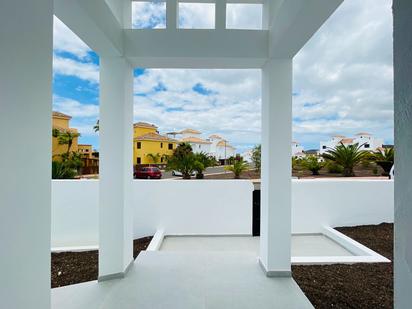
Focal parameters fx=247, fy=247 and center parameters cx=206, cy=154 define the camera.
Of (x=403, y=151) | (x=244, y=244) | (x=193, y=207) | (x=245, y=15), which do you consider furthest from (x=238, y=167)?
(x=403, y=151)

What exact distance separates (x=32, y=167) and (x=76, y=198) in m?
4.57

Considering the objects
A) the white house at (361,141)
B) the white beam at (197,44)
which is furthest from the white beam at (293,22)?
the white house at (361,141)

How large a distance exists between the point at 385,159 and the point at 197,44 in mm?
8159

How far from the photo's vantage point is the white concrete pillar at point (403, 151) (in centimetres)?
96

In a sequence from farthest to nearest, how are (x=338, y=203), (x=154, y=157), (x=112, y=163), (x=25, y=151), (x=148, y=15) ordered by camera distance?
(x=154, y=157)
(x=338, y=203)
(x=148, y=15)
(x=112, y=163)
(x=25, y=151)

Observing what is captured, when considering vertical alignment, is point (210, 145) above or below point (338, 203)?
above

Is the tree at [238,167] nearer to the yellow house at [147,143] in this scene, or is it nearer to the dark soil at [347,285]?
the dark soil at [347,285]

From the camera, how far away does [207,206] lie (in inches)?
234

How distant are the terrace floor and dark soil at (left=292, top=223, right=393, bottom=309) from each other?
366 mm

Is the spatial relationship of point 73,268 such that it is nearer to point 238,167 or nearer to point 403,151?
point 403,151

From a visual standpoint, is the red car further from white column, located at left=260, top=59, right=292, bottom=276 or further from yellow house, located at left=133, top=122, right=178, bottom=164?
white column, located at left=260, top=59, right=292, bottom=276

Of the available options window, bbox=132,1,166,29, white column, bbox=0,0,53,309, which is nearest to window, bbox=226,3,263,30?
window, bbox=132,1,166,29

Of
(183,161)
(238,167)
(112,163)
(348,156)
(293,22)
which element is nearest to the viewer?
A: (293,22)

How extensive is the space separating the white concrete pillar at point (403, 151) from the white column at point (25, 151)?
75.6 inches
